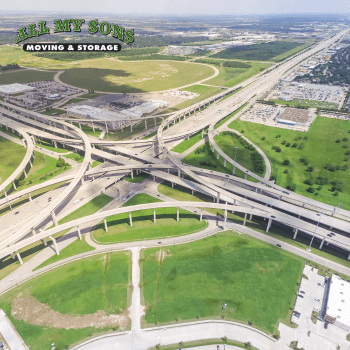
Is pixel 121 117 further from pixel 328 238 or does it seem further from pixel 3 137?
pixel 328 238

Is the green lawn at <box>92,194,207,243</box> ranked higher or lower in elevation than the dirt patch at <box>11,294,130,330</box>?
higher

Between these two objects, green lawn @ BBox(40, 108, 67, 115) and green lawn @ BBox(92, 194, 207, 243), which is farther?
green lawn @ BBox(40, 108, 67, 115)

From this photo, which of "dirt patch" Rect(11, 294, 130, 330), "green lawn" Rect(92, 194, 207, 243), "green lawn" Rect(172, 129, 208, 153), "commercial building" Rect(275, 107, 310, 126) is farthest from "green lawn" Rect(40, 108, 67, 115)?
"commercial building" Rect(275, 107, 310, 126)

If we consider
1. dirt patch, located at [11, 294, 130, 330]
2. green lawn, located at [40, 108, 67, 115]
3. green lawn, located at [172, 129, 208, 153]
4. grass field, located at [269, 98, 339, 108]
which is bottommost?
dirt patch, located at [11, 294, 130, 330]

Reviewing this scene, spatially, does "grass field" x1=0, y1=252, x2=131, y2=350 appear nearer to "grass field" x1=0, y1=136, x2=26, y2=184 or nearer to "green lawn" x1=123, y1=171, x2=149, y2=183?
"green lawn" x1=123, y1=171, x2=149, y2=183

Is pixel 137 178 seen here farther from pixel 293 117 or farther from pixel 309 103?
pixel 309 103
